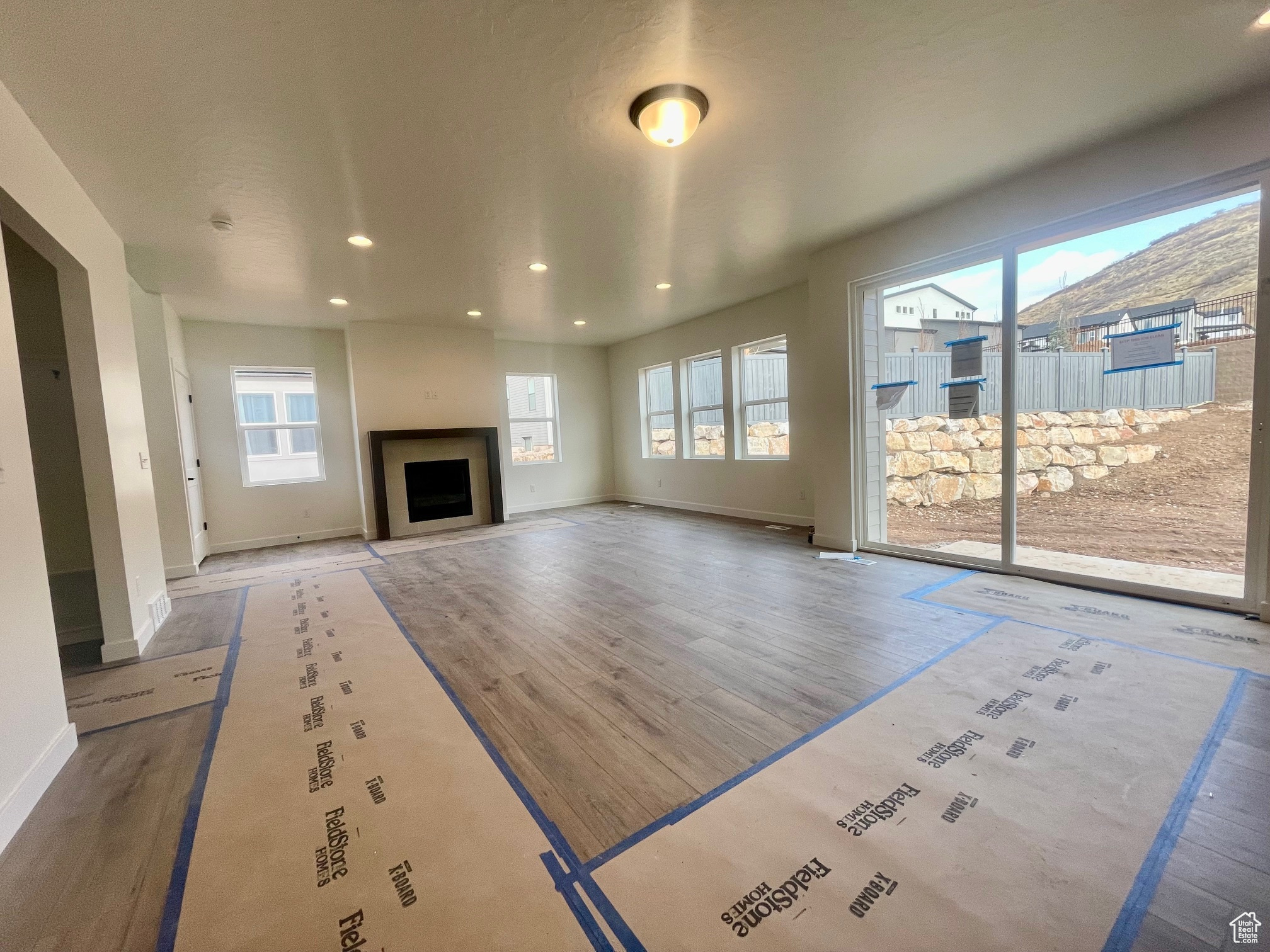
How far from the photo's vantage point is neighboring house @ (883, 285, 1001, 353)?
12.2ft

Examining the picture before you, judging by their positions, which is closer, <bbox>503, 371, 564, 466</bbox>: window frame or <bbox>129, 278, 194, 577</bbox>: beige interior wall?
<bbox>129, 278, 194, 577</bbox>: beige interior wall

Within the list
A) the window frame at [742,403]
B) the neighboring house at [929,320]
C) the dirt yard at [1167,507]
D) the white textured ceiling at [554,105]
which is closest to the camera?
the white textured ceiling at [554,105]

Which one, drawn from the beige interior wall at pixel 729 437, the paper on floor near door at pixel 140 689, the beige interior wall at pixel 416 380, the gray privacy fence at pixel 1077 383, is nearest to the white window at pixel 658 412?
the beige interior wall at pixel 729 437

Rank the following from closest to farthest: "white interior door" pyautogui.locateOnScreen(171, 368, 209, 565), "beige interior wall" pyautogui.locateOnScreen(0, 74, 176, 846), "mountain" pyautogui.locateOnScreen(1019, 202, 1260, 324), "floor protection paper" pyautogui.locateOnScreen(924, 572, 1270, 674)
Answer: "beige interior wall" pyautogui.locateOnScreen(0, 74, 176, 846) → "floor protection paper" pyautogui.locateOnScreen(924, 572, 1270, 674) → "mountain" pyautogui.locateOnScreen(1019, 202, 1260, 324) → "white interior door" pyautogui.locateOnScreen(171, 368, 209, 565)

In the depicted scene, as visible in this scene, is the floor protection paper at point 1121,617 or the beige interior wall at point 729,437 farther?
the beige interior wall at point 729,437

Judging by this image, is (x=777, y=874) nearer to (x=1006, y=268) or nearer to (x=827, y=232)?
(x=1006, y=268)

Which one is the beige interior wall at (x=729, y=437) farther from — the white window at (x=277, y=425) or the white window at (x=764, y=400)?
the white window at (x=277, y=425)

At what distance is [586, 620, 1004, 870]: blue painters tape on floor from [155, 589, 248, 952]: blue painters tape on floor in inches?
39.8

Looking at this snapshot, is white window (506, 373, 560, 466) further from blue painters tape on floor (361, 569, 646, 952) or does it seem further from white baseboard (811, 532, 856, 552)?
blue painters tape on floor (361, 569, 646, 952)

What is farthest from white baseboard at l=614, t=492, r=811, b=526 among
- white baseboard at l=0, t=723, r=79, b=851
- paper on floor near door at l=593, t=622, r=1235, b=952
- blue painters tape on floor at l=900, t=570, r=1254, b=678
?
white baseboard at l=0, t=723, r=79, b=851

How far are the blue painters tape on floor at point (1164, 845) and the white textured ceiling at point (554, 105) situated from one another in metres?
2.73

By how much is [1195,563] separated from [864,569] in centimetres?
194

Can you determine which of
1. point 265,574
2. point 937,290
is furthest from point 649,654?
point 265,574

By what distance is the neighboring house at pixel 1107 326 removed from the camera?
2.85m
